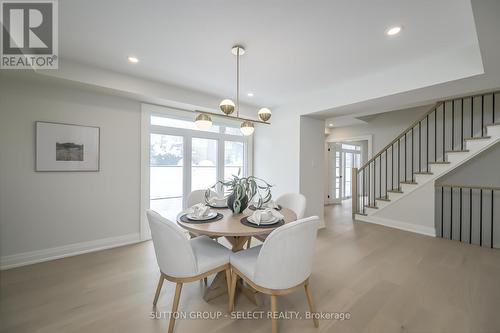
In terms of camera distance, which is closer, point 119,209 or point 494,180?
point 119,209

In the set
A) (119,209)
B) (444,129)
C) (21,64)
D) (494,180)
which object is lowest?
(119,209)

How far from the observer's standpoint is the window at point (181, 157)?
11.4 feet

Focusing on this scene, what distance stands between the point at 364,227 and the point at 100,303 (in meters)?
4.33

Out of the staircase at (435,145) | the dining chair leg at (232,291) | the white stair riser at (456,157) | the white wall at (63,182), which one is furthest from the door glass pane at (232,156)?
the white stair riser at (456,157)

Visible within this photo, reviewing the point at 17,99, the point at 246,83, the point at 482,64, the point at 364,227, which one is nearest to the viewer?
the point at 482,64

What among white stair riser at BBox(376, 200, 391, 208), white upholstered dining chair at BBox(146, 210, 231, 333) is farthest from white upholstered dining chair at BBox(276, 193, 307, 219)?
white stair riser at BBox(376, 200, 391, 208)

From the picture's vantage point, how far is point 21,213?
2.48 m

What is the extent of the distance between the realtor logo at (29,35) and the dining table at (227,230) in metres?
2.05

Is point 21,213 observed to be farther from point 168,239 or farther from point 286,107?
point 286,107

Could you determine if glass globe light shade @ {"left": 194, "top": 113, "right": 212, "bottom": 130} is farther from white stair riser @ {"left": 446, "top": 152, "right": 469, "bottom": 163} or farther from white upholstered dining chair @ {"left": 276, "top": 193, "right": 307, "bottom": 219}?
white stair riser @ {"left": 446, "top": 152, "right": 469, "bottom": 163}

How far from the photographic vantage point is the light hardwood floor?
1.60 m

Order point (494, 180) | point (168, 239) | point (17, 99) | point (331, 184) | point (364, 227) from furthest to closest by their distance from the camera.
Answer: point (331, 184) → point (364, 227) → point (494, 180) → point (17, 99) → point (168, 239)

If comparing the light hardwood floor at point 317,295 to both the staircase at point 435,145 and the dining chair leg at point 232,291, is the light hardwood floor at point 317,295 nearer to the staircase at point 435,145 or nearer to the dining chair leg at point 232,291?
the dining chair leg at point 232,291

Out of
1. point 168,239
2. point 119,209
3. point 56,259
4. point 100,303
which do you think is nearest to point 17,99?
point 119,209
